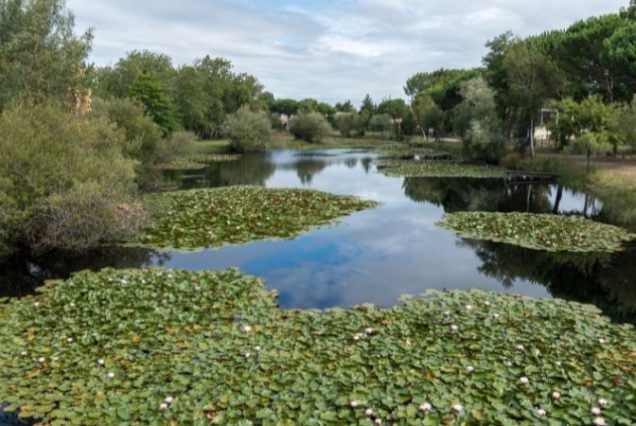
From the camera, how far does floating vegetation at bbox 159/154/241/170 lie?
45781 millimetres

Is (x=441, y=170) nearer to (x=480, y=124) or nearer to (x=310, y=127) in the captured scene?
(x=480, y=124)

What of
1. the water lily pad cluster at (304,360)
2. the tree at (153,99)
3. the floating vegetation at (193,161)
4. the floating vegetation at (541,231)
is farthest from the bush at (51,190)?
the tree at (153,99)

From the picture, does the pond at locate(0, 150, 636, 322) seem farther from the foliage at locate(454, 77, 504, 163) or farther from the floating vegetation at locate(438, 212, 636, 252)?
the foliage at locate(454, 77, 504, 163)

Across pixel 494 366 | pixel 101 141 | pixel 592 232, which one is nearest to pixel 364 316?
pixel 494 366

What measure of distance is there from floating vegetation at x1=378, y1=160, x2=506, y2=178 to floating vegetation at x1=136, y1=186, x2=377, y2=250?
15.8 m

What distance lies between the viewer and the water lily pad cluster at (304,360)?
6.79m

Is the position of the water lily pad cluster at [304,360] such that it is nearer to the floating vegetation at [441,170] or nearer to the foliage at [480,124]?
the floating vegetation at [441,170]

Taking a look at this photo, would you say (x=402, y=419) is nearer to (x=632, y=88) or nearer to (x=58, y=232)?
(x=58, y=232)

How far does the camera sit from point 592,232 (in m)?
19.2

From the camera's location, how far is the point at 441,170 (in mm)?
43469

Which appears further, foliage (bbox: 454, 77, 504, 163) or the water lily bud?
foliage (bbox: 454, 77, 504, 163)

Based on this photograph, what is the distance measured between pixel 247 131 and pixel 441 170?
31.9 m

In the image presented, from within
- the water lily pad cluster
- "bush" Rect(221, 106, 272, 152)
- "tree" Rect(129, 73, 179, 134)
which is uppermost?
"tree" Rect(129, 73, 179, 134)

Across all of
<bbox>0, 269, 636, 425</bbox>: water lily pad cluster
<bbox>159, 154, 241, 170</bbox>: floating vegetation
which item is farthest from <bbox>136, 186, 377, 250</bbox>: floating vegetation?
<bbox>159, 154, 241, 170</bbox>: floating vegetation
